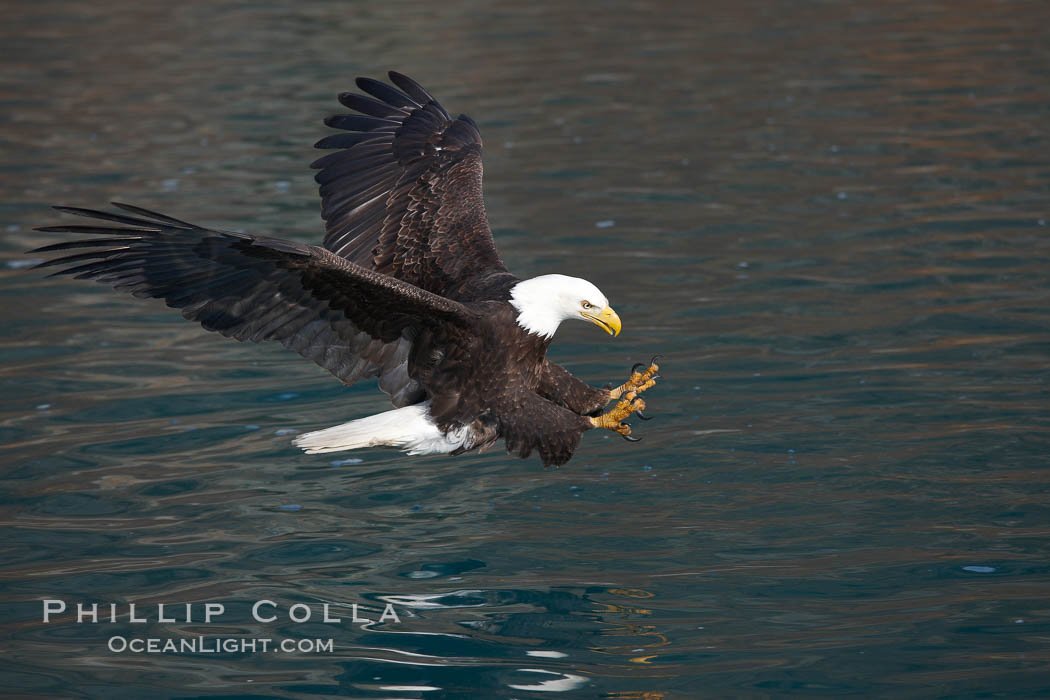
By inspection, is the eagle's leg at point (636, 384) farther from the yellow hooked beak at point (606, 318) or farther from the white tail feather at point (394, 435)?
the white tail feather at point (394, 435)

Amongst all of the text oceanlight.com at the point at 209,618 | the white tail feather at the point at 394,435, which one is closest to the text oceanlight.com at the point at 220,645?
the text oceanlight.com at the point at 209,618

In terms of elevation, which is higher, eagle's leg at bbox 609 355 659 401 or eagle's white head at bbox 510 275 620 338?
eagle's white head at bbox 510 275 620 338

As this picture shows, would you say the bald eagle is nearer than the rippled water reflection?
No

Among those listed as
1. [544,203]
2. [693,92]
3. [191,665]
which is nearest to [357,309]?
[191,665]

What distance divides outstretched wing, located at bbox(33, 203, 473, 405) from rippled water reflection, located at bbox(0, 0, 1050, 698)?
71 cm

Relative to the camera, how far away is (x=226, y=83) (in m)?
14.6

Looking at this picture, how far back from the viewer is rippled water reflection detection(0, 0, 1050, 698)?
4.18 m

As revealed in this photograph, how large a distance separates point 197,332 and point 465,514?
10.1 ft

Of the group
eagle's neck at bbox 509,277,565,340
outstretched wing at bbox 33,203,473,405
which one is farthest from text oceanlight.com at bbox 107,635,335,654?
eagle's neck at bbox 509,277,565,340

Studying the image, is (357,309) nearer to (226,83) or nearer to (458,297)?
(458,297)

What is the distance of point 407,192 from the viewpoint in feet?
18.9

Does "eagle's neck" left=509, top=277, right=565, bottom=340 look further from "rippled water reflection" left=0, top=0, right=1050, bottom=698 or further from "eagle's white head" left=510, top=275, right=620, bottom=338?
"rippled water reflection" left=0, top=0, right=1050, bottom=698

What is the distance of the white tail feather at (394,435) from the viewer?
494 cm

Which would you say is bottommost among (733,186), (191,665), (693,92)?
(191,665)
